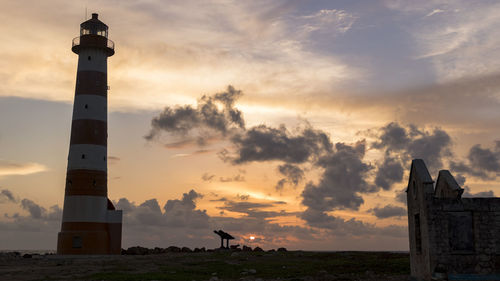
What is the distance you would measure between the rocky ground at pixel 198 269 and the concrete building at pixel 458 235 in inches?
237

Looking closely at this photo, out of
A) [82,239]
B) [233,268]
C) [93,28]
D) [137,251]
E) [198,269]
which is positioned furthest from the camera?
[137,251]

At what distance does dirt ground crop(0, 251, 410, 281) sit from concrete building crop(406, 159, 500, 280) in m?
5.92

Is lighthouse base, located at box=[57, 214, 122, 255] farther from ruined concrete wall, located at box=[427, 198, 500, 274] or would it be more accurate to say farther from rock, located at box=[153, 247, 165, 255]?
ruined concrete wall, located at box=[427, 198, 500, 274]

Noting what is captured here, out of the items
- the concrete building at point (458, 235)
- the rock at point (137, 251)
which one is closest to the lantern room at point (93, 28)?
the rock at point (137, 251)

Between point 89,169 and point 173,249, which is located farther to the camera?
point 173,249

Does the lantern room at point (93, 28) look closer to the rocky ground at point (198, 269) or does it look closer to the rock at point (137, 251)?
the rocky ground at point (198, 269)

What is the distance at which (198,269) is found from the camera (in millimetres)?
35562

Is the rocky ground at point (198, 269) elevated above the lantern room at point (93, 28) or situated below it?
below

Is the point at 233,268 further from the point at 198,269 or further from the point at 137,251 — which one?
the point at 137,251

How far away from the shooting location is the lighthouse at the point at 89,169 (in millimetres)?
44062

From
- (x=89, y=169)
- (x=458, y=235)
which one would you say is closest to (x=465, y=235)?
(x=458, y=235)

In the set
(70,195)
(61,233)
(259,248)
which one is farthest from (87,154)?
(259,248)

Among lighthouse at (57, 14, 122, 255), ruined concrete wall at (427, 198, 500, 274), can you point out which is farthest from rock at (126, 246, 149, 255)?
ruined concrete wall at (427, 198, 500, 274)

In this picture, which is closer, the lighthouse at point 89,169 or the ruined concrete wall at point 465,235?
the ruined concrete wall at point 465,235
